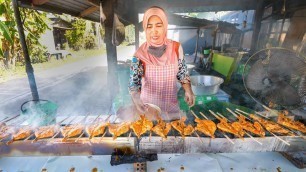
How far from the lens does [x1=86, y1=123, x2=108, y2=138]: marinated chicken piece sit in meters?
2.32

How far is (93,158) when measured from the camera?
2854 mm

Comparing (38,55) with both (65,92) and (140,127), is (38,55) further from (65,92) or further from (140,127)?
(140,127)

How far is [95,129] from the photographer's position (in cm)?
238

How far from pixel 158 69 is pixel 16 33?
7.67 m

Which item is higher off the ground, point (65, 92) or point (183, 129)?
point (183, 129)

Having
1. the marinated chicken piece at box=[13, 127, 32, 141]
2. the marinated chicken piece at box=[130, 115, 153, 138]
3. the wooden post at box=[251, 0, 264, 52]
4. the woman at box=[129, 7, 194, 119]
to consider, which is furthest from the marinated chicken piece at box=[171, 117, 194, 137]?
the wooden post at box=[251, 0, 264, 52]

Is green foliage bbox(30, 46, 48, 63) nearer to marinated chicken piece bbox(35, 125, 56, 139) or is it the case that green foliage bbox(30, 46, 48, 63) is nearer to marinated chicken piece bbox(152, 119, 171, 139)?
marinated chicken piece bbox(35, 125, 56, 139)

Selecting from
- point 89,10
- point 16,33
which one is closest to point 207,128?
point 89,10

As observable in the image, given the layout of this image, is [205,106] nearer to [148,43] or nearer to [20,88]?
[148,43]

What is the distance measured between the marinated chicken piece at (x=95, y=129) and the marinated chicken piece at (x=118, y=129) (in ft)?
0.32

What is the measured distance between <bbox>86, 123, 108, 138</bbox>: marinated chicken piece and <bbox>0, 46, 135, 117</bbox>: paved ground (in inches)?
172

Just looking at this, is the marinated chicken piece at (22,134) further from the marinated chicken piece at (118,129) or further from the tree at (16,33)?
the tree at (16,33)

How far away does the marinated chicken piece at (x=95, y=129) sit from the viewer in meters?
2.32

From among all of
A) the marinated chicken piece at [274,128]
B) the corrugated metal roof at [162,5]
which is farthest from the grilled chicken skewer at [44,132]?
the corrugated metal roof at [162,5]
